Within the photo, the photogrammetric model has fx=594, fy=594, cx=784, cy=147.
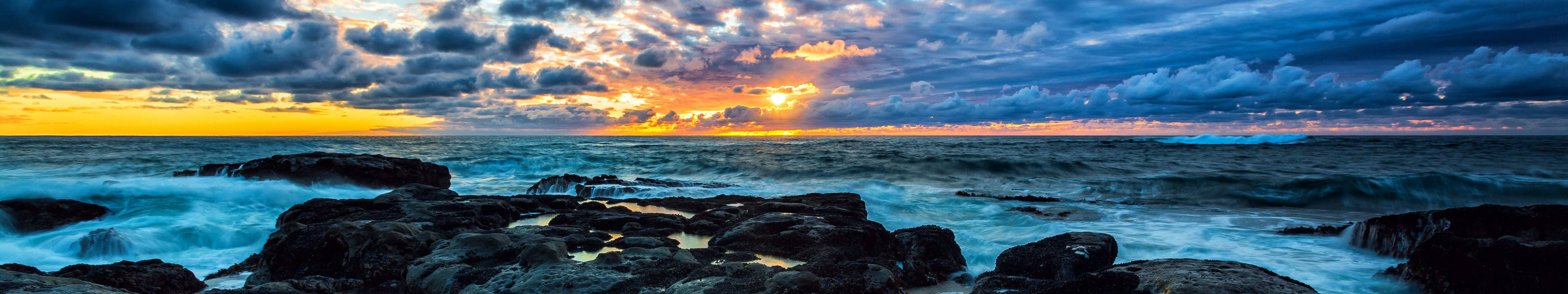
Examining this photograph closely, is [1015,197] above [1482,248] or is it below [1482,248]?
below

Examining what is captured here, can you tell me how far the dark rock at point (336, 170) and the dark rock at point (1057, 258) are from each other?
1259 cm

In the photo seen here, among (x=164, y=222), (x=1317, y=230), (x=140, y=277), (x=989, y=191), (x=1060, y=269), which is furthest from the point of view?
(x=989, y=191)

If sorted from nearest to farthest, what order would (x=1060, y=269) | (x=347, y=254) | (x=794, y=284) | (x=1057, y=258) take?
(x=794, y=284)
(x=1060, y=269)
(x=1057, y=258)
(x=347, y=254)

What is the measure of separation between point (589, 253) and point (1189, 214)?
10.9m

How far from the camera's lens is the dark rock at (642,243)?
539cm

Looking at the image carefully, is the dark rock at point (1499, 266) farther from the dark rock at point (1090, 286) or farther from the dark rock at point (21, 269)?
the dark rock at point (21, 269)

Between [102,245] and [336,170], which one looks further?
[336,170]

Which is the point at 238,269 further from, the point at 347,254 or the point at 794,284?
the point at 794,284

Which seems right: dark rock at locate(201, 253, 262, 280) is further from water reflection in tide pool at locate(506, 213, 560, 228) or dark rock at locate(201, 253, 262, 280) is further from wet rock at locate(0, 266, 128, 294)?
water reflection in tide pool at locate(506, 213, 560, 228)

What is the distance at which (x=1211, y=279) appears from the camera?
3.49 meters

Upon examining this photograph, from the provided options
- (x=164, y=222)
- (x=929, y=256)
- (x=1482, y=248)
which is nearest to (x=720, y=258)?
(x=929, y=256)

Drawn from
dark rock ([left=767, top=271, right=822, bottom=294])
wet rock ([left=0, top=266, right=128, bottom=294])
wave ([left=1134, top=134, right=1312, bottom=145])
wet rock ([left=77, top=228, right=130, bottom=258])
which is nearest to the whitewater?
wet rock ([left=77, top=228, right=130, bottom=258])

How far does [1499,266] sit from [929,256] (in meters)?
3.79

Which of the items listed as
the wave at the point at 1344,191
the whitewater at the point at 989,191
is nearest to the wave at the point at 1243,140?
the whitewater at the point at 989,191
